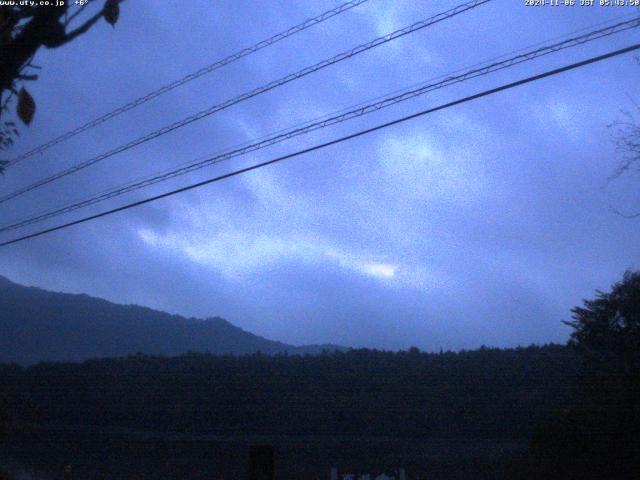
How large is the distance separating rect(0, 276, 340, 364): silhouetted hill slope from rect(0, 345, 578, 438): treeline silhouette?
554 inches

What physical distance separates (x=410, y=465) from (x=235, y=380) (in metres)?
8.87

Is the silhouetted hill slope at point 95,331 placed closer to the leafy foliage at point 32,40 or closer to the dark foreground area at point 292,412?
the dark foreground area at point 292,412

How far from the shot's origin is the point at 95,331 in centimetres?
5003

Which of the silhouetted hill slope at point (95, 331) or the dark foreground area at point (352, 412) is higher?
the silhouetted hill slope at point (95, 331)

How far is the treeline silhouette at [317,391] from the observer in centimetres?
2167

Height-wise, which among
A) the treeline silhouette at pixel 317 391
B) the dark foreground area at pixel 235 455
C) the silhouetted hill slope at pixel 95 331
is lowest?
the dark foreground area at pixel 235 455

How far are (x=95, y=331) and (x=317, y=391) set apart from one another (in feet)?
98.1

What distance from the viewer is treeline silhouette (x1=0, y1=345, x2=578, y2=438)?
853 inches

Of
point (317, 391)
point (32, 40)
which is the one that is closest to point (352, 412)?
point (317, 391)

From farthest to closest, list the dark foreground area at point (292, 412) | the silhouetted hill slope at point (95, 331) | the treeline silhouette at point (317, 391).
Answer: the silhouetted hill slope at point (95, 331) → the treeline silhouette at point (317, 391) → the dark foreground area at point (292, 412)

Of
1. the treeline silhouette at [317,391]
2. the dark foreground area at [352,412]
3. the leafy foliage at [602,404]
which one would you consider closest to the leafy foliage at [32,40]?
the dark foreground area at [352,412]

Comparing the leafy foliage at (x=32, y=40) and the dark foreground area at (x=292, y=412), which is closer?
the leafy foliage at (x=32, y=40)

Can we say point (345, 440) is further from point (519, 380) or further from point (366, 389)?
point (519, 380)

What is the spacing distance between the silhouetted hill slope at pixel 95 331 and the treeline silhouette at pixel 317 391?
14074 mm
